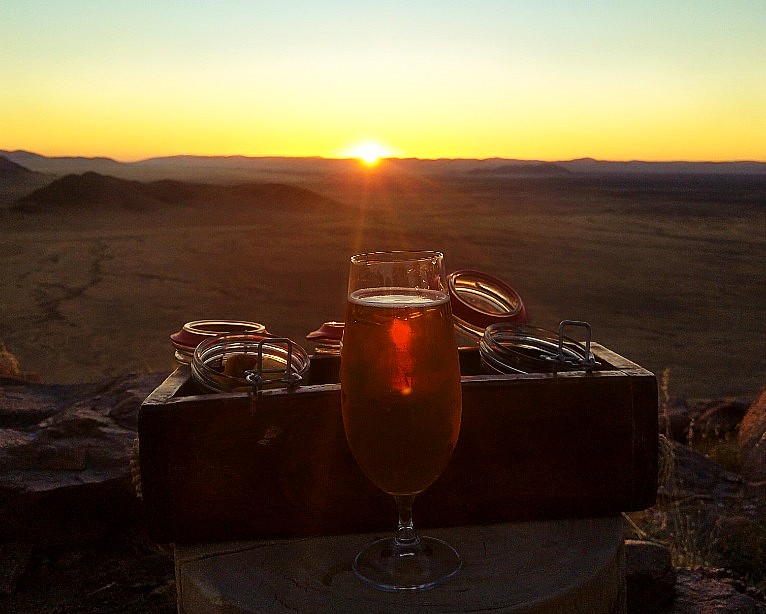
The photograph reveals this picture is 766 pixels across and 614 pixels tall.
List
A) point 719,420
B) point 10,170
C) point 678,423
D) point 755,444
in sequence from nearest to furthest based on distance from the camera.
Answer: point 755,444, point 678,423, point 719,420, point 10,170

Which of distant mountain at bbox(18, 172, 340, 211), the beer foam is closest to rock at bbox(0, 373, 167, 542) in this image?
the beer foam

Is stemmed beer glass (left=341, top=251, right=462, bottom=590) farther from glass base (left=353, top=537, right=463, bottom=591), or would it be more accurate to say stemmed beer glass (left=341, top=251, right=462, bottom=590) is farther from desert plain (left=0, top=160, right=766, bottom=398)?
desert plain (left=0, top=160, right=766, bottom=398)

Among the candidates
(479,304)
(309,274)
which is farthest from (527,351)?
(309,274)

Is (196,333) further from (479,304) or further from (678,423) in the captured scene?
(678,423)

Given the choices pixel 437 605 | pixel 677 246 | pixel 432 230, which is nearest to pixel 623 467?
pixel 437 605

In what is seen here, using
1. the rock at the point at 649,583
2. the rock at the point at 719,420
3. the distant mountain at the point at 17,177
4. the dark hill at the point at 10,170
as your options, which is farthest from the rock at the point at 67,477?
the dark hill at the point at 10,170

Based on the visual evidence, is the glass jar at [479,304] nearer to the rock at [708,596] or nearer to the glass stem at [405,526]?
the glass stem at [405,526]

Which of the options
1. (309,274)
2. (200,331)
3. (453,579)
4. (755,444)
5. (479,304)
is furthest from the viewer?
(309,274)
